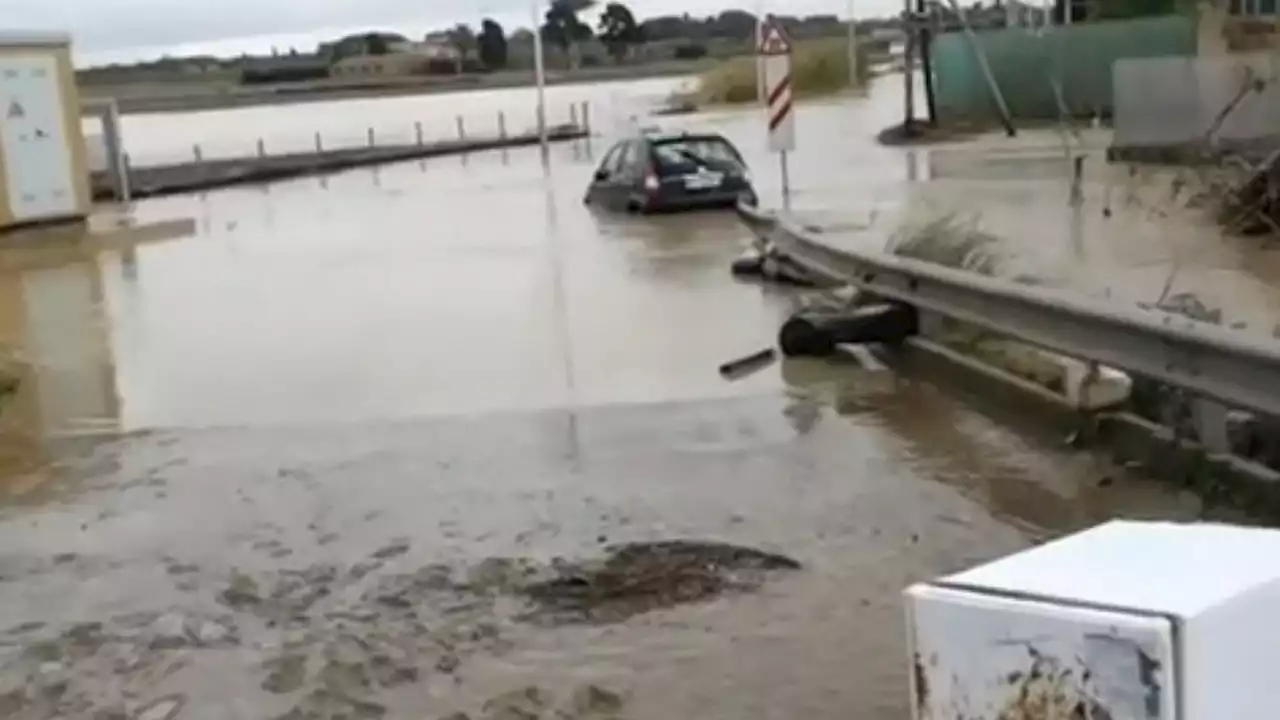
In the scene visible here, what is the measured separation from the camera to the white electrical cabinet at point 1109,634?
2.46 metres

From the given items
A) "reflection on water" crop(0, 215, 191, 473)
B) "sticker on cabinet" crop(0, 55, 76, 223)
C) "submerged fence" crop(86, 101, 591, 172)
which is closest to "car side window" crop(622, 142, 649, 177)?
"reflection on water" crop(0, 215, 191, 473)

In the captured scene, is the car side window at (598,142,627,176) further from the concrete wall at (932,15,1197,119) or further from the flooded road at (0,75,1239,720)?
the concrete wall at (932,15,1197,119)

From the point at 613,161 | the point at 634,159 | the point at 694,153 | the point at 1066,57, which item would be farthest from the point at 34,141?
the point at 1066,57

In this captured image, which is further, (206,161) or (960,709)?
(206,161)

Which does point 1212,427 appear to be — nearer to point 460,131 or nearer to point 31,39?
point 31,39

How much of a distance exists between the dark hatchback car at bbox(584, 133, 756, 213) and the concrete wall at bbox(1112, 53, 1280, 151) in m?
7.25

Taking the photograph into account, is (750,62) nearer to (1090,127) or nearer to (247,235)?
(1090,127)

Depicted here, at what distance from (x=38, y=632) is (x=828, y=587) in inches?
111

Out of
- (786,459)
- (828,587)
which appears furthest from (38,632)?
(786,459)

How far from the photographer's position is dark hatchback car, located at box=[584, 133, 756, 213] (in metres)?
26.3

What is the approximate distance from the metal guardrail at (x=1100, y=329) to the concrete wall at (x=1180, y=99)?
18.6 metres

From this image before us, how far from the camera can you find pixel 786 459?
8.91 metres

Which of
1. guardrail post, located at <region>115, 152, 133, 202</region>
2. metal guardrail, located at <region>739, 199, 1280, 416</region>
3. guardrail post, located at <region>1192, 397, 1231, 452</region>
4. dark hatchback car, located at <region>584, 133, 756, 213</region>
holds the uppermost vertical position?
metal guardrail, located at <region>739, 199, 1280, 416</region>

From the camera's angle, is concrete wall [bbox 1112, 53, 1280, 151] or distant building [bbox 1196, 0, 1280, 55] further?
distant building [bbox 1196, 0, 1280, 55]
